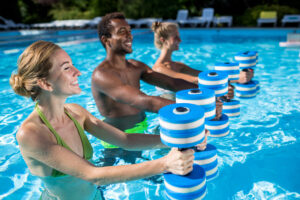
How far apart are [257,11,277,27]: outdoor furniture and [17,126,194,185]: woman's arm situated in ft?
61.0

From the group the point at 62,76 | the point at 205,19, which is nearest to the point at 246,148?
the point at 62,76

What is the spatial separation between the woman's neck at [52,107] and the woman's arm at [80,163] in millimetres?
212

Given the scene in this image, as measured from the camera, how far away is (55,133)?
1.88m

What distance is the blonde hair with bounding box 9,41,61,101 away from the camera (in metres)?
1.77

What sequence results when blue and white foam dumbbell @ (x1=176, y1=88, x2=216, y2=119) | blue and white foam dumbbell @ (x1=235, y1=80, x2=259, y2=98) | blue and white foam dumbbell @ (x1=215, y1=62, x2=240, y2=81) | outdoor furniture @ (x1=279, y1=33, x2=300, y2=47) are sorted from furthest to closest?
outdoor furniture @ (x1=279, y1=33, x2=300, y2=47)
blue and white foam dumbbell @ (x1=235, y1=80, x2=259, y2=98)
blue and white foam dumbbell @ (x1=215, y1=62, x2=240, y2=81)
blue and white foam dumbbell @ (x1=176, y1=88, x2=216, y2=119)

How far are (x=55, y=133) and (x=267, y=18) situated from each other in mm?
19096

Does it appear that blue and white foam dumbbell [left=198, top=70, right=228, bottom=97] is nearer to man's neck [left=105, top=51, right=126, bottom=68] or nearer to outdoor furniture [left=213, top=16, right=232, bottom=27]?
man's neck [left=105, top=51, right=126, bottom=68]

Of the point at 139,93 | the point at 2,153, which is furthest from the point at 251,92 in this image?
the point at 2,153

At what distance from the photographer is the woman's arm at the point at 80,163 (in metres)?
1.73

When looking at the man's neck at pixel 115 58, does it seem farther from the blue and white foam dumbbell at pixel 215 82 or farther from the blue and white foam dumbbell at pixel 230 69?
the blue and white foam dumbbell at pixel 230 69

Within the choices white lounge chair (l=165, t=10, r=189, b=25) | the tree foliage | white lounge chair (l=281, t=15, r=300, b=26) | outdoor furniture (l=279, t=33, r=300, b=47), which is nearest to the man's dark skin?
outdoor furniture (l=279, t=33, r=300, b=47)

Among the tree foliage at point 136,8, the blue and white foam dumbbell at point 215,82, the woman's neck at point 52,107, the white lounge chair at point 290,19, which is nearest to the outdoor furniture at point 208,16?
the tree foliage at point 136,8

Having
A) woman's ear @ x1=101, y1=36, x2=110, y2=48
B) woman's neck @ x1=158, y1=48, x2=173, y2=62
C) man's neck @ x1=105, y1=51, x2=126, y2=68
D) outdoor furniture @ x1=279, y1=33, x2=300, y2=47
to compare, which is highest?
woman's ear @ x1=101, y1=36, x2=110, y2=48

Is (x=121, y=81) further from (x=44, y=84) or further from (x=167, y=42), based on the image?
(x=167, y=42)
